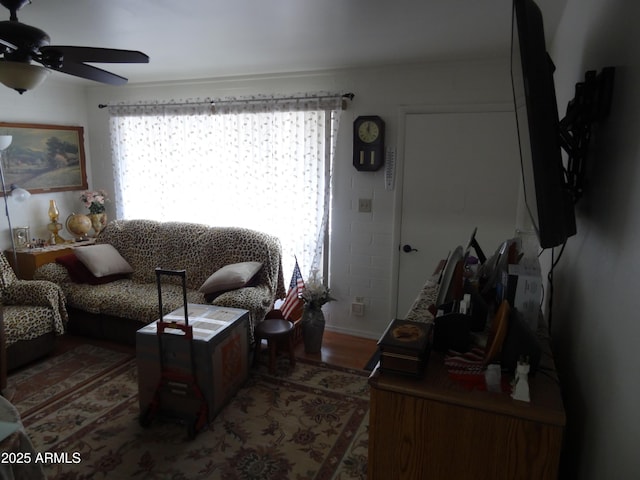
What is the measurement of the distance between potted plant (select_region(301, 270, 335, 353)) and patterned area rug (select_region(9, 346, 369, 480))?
31 cm

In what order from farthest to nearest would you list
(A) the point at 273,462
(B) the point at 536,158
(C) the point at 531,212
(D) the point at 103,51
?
(A) the point at 273,462, (D) the point at 103,51, (C) the point at 531,212, (B) the point at 536,158

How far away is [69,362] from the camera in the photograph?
3197mm

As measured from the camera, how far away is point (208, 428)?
2416 millimetres

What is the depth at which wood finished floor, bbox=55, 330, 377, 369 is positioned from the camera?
332 cm

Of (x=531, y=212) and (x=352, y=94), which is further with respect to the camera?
(x=352, y=94)

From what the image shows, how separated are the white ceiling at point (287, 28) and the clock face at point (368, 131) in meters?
0.48

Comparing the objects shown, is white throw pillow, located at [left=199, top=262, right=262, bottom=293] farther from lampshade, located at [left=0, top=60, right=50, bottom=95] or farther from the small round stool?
lampshade, located at [left=0, top=60, right=50, bottom=95]

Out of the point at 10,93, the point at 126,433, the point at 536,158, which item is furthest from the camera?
the point at 10,93

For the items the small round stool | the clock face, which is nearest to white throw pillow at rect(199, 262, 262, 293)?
the small round stool

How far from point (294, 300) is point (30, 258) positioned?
2.50 metres

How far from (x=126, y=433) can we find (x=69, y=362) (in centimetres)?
119

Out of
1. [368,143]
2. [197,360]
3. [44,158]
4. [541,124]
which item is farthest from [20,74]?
[44,158]

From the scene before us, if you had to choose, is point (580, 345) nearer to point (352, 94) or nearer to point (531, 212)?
point (531, 212)

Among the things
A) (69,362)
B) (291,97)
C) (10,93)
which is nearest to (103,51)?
(291,97)
